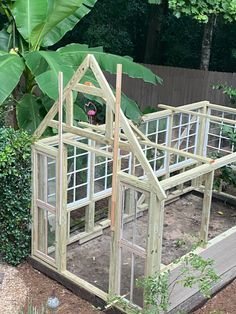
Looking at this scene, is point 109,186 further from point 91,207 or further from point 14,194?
point 14,194

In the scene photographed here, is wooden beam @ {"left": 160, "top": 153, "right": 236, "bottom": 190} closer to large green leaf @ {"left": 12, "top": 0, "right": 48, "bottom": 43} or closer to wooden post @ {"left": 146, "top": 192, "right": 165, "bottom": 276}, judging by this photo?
wooden post @ {"left": 146, "top": 192, "right": 165, "bottom": 276}

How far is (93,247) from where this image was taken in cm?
674

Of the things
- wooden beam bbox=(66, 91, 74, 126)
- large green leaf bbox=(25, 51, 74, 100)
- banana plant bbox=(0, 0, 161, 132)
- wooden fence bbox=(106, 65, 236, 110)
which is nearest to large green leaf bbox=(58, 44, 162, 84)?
banana plant bbox=(0, 0, 161, 132)

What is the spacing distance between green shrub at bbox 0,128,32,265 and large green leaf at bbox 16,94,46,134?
536 millimetres

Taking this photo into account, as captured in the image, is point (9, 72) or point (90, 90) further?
point (9, 72)

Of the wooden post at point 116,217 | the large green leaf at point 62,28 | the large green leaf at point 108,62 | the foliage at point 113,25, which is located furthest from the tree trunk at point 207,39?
the wooden post at point 116,217

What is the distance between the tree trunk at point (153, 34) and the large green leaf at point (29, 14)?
7653 millimetres

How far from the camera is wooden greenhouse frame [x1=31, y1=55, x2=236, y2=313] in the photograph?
486cm

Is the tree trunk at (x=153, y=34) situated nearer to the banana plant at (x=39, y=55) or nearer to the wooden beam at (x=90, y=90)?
the banana plant at (x=39, y=55)

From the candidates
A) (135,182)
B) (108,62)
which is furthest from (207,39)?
(135,182)

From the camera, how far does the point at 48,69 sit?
5.97 metres

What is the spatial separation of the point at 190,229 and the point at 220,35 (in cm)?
854

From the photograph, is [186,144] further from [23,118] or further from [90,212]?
[23,118]

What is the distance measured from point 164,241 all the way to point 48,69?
2.86 metres
